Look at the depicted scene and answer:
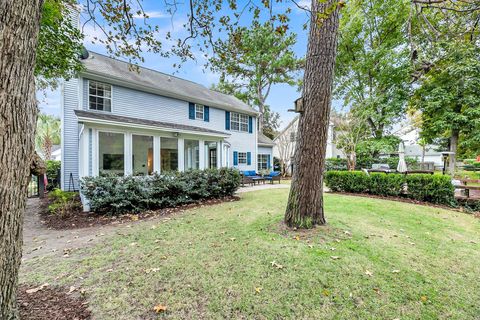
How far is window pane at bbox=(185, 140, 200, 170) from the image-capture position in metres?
12.3

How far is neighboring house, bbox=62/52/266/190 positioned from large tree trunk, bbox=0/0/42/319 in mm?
→ 6592

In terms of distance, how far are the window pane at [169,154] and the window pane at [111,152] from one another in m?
1.93

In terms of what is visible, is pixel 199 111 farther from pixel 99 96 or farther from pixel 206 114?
pixel 99 96

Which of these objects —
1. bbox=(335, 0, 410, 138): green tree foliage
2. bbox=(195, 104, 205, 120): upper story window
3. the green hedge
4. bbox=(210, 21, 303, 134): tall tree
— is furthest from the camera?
bbox=(210, 21, 303, 134): tall tree

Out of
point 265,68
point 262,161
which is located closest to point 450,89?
point 262,161

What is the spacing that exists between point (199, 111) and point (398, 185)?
1140 cm

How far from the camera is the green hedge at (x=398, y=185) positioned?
25.8 ft

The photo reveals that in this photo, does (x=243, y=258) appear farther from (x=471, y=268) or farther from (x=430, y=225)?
(x=430, y=225)

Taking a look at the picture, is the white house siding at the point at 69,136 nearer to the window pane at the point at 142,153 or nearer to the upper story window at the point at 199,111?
the window pane at the point at 142,153

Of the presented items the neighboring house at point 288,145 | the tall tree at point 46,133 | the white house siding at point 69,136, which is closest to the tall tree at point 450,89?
the neighboring house at point 288,145

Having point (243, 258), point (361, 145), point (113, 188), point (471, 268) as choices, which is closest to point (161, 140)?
point (113, 188)

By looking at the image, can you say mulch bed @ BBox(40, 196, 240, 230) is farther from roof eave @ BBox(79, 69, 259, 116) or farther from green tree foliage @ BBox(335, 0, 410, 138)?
green tree foliage @ BBox(335, 0, 410, 138)

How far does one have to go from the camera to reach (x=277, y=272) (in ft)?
9.89

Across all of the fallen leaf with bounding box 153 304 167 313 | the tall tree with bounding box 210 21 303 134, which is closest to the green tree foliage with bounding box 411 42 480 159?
the tall tree with bounding box 210 21 303 134
